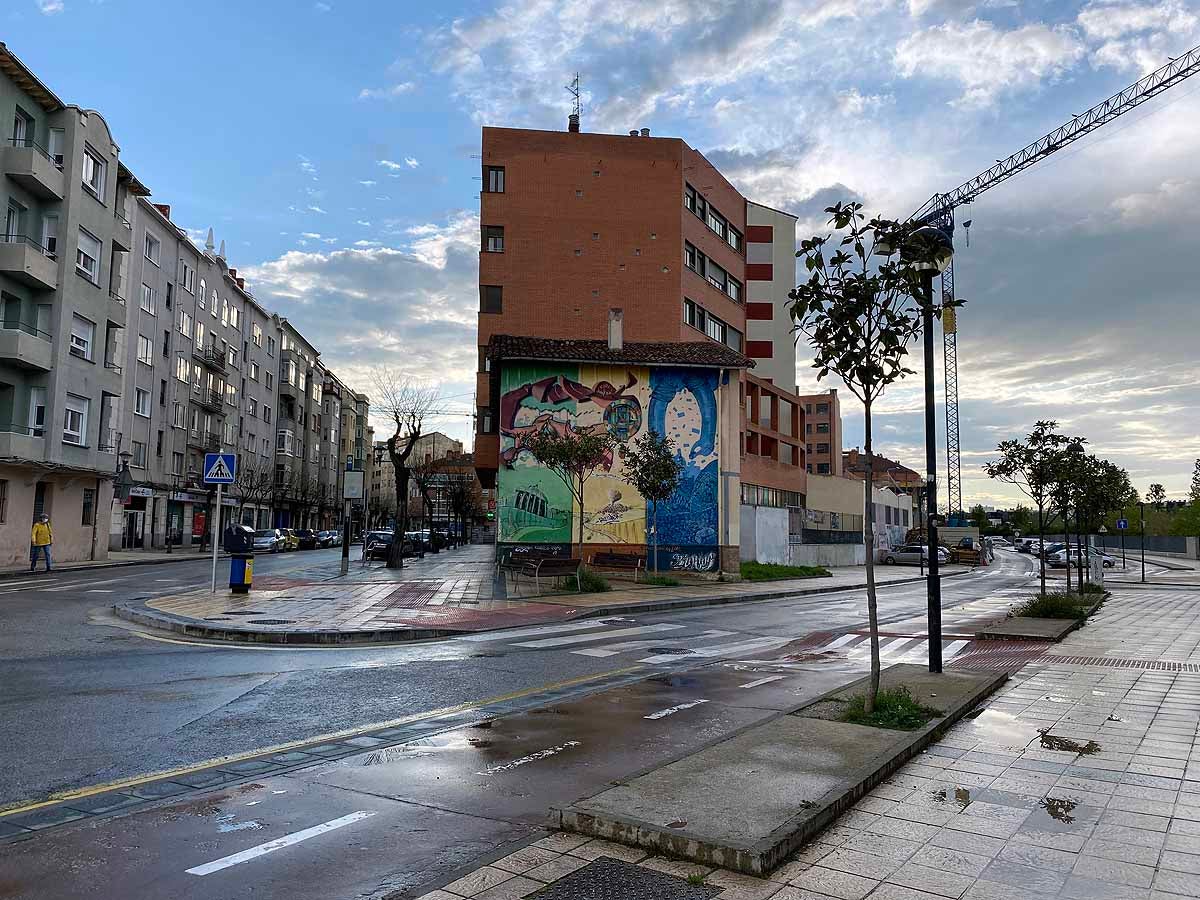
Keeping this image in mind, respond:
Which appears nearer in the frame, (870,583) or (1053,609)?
(870,583)

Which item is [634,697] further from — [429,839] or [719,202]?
[719,202]

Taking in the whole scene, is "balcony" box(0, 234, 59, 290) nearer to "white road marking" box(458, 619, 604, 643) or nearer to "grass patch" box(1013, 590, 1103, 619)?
"white road marking" box(458, 619, 604, 643)

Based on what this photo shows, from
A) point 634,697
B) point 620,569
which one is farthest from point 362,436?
point 634,697

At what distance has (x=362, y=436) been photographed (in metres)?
118

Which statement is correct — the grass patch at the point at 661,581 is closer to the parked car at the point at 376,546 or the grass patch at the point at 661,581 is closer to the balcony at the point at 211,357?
the parked car at the point at 376,546

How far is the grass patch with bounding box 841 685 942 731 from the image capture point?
762 centimetres

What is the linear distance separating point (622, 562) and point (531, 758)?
23.1 meters

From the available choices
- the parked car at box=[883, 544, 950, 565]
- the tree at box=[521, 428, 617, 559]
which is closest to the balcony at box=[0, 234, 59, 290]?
the tree at box=[521, 428, 617, 559]

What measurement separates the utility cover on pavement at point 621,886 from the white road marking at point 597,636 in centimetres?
912

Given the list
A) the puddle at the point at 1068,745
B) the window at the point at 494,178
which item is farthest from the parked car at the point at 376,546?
the puddle at the point at 1068,745

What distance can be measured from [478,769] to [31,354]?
109ft

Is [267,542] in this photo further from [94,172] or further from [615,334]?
[615,334]

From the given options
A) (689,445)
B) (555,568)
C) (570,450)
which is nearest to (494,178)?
(689,445)

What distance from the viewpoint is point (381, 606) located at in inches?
734
